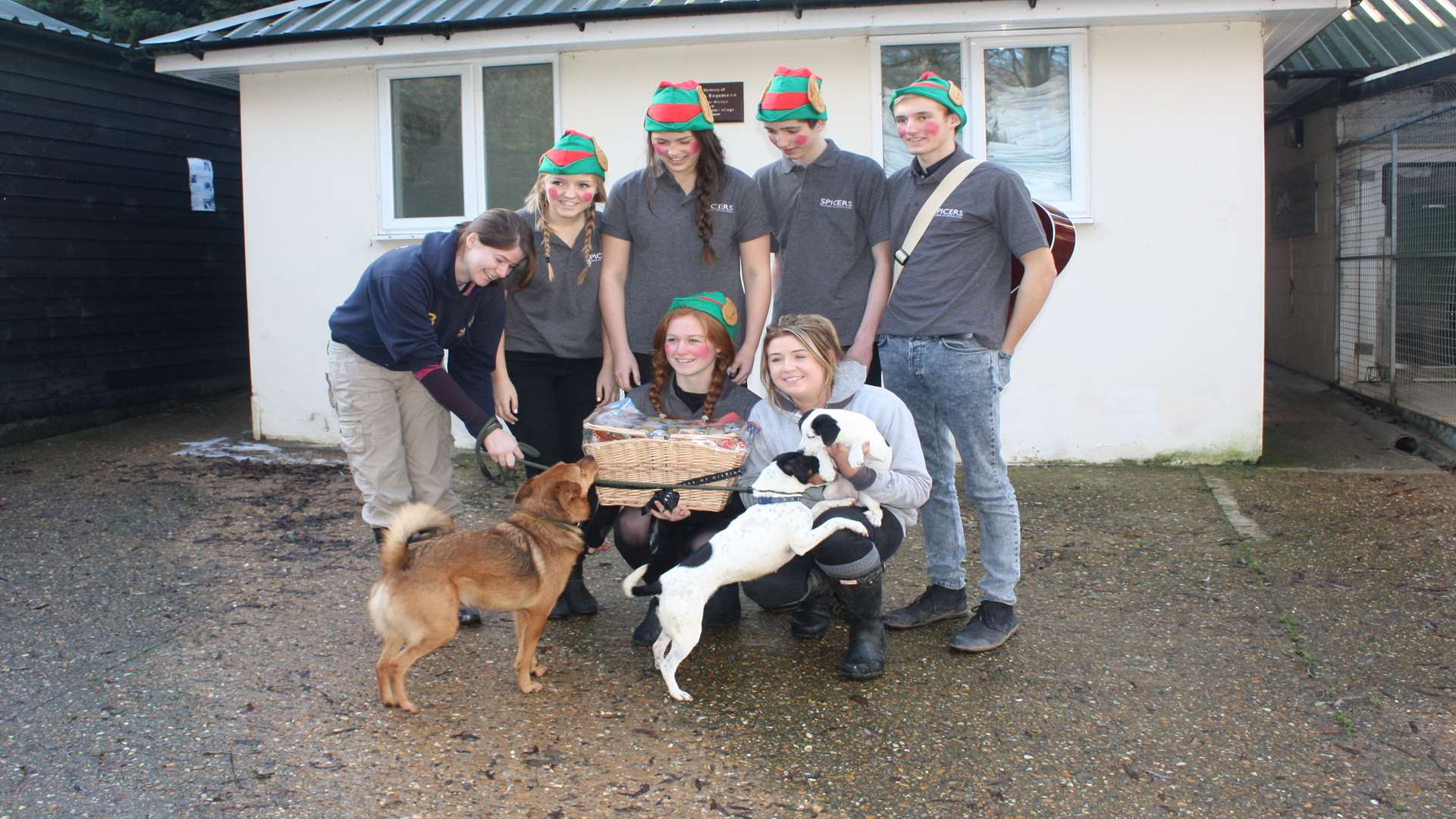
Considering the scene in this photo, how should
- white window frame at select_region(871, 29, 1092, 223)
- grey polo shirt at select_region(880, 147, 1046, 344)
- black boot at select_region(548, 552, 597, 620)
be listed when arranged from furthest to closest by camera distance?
white window frame at select_region(871, 29, 1092, 223) → black boot at select_region(548, 552, 597, 620) → grey polo shirt at select_region(880, 147, 1046, 344)

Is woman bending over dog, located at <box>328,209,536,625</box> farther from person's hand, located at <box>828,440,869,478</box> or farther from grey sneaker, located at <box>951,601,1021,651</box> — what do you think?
grey sneaker, located at <box>951,601,1021,651</box>

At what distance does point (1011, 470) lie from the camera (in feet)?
24.7

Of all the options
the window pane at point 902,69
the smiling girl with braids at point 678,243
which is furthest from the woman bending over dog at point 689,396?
the window pane at point 902,69

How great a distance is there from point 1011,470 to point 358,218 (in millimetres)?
5115

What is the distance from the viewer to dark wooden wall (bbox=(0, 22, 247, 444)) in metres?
9.02

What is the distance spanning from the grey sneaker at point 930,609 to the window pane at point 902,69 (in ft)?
12.9

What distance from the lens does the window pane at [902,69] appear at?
7562 millimetres

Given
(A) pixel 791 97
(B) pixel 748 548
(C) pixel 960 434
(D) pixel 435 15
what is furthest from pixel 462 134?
(B) pixel 748 548

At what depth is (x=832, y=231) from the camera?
445cm

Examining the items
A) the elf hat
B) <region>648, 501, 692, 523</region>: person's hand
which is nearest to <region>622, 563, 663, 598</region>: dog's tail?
<region>648, 501, 692, 523</region>: person's hand

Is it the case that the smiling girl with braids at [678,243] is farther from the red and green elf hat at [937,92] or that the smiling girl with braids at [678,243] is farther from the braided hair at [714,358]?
the red and green elf hat at [937,92]

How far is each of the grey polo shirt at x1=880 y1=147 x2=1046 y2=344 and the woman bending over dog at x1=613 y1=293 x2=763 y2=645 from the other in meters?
0.69

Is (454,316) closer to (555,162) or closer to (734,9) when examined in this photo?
(555,162)

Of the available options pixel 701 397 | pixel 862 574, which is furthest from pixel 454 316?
pixel 862 574
